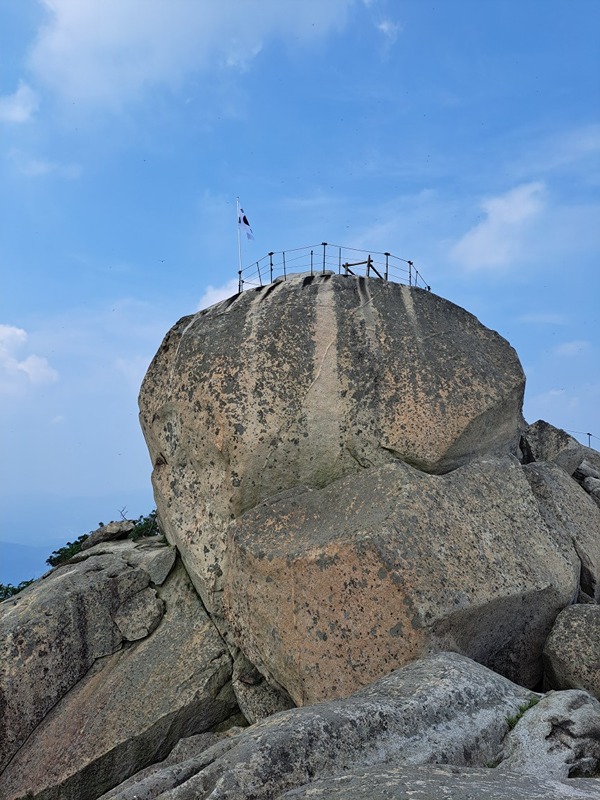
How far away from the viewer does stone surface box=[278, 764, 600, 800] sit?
464 cm

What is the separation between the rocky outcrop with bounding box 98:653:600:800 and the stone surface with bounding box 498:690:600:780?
1 cm

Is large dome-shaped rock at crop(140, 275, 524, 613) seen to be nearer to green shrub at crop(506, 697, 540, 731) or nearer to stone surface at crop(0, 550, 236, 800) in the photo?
stone surface at crop(0, 550, 236, 800)

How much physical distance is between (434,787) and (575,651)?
4194 millimetres

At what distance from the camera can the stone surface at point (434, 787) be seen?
4.64 m

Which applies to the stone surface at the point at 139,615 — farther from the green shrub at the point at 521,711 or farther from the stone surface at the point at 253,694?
the green shrub at the point at 521,711

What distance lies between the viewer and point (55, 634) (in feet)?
33.1

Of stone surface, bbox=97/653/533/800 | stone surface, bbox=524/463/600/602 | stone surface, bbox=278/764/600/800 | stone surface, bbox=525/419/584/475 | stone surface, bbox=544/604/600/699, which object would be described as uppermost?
A: stone surface, bbox=525/419/584/475

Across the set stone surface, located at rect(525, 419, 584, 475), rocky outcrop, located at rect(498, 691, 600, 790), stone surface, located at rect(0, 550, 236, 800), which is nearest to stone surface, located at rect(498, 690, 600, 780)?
rocky outcrop, located at rect(498, 691, 600, 790)

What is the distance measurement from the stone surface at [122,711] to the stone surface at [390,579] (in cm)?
80

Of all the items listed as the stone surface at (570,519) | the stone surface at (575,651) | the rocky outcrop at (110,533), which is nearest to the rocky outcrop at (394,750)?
the stone surface at (575,651)

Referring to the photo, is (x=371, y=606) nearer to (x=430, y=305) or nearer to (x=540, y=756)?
(x=540, y=756)

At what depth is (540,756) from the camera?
6102mm

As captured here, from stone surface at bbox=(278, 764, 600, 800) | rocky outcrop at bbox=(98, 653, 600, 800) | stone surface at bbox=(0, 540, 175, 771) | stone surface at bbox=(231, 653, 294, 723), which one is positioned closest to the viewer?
stone surface at bbox=(278, 764, 600, 800)

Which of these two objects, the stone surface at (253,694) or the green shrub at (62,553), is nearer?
the stone surface at (253,694)
